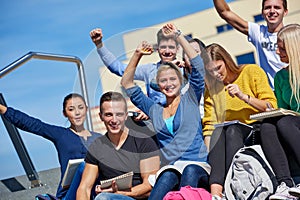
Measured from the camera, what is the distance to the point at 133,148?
3.45m

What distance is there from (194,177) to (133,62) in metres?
0.79

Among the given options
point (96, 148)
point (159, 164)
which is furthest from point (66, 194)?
point (159, 164)

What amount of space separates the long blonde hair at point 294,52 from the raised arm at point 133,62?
78cm

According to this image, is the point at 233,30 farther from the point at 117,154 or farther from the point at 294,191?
the point at 294,191

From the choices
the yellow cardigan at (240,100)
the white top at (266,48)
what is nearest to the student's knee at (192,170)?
the yellow cardigan at (240,100)

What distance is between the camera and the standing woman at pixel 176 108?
338 centimetres

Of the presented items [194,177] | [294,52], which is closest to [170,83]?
[194,177]

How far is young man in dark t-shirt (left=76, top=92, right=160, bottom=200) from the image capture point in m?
3.41

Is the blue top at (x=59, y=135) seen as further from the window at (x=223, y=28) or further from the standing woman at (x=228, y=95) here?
the window at (x=223, y=28)

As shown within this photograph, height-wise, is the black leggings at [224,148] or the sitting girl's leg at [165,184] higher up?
the black leggings at [224,148]

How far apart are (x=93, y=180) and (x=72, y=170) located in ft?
0.99

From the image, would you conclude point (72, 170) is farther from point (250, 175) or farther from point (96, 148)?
point (250, 175)

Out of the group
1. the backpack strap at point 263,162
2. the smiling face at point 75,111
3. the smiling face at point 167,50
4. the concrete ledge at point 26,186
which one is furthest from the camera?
the concrete ledge at point 26,186

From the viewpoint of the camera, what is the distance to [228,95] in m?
3.48
